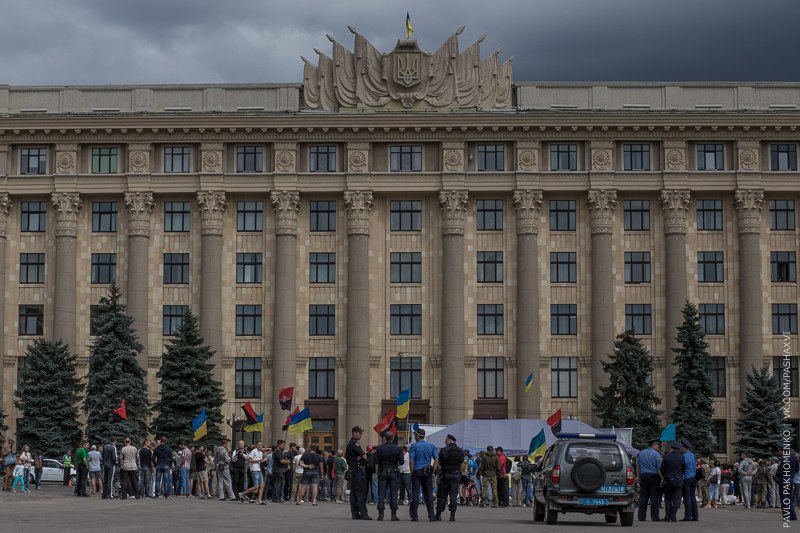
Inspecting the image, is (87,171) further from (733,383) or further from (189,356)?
(733,383)

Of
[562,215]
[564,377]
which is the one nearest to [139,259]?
[562,215]

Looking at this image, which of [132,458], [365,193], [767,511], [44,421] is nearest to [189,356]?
[44,421]

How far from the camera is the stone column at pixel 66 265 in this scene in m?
71.1

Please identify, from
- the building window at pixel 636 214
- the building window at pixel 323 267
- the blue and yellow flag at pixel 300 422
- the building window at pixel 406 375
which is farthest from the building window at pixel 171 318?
the building window at pixel 636 214

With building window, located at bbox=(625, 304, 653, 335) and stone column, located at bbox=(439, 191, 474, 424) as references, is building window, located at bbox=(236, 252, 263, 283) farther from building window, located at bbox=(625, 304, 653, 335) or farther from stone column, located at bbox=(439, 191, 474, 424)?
building window, located at bbox=(625, 304, 653, 335)

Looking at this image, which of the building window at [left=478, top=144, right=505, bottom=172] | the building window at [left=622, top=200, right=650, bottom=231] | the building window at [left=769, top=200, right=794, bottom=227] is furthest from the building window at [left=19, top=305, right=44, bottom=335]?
the building window at [left=769, top=200, right=794, bottom=227]

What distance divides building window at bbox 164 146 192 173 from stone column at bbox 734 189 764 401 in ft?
91.3

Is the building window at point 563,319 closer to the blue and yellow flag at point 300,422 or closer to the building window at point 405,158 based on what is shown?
the building window at point 405,158

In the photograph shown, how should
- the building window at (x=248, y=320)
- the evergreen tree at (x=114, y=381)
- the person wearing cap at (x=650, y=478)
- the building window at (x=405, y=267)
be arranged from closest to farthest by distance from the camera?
1. the person wearing cap at (x=650, y=478)
2. the evergreen tree at (x=114, y=381)
3. the building window at (x=248, y=320)
4. the building window at (x=405, y=267)

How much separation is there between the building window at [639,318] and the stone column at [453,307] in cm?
825

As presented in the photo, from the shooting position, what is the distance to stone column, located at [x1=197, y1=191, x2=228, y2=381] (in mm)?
70562

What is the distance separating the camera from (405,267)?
72.0 m

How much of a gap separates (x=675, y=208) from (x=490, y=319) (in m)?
10.8

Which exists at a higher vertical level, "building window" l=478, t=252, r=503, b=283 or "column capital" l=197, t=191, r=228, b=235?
"column capital" l=197, t=191, r=228, b=235
